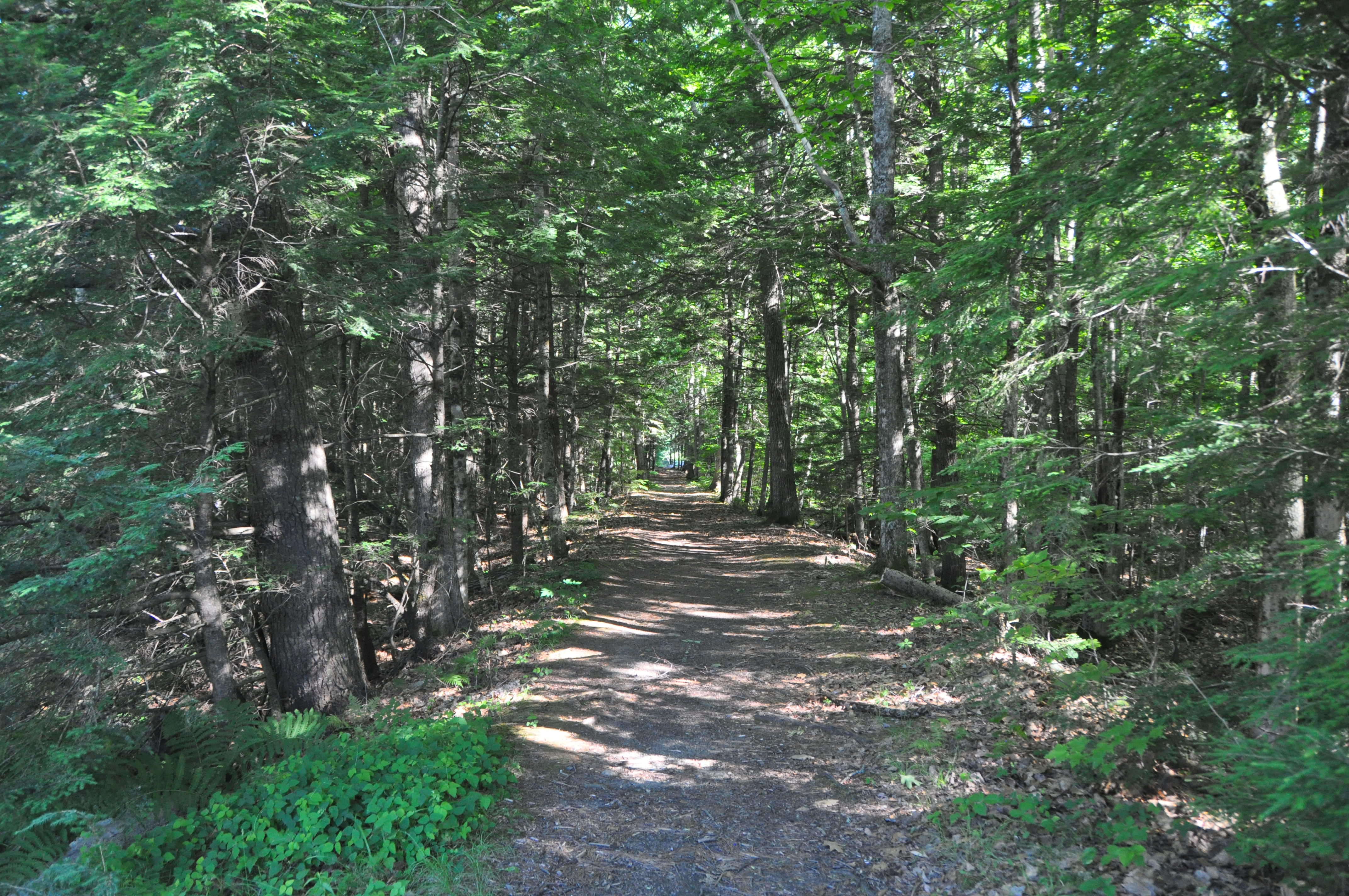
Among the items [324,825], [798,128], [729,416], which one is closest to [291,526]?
[324,825]

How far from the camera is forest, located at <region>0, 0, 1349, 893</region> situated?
415 centimetres

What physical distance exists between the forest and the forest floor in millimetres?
611

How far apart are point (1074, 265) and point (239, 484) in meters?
9.22

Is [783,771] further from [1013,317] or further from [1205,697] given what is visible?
[1013,317]

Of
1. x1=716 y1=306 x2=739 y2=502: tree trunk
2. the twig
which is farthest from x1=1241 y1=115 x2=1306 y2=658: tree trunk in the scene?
x1=716 y1=306 x2=739 y2=502: tree trunk

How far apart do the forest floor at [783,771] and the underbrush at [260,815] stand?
1.89 feet

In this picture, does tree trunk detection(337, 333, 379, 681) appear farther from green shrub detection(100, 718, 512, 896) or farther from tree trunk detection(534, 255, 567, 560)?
green shrub detection(100, 718, 512, 896)

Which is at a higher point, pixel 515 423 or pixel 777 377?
pixel 777 377

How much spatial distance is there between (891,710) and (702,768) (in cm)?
213

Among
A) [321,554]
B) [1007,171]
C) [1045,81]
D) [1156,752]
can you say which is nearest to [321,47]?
[321,554]

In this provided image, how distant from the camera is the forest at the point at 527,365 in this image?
4.15 meters

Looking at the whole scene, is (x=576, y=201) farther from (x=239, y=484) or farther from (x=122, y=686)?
(x=122, y=686)

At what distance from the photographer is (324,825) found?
15.9ft

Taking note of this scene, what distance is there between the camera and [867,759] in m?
6.00
